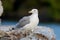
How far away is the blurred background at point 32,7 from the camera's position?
45.5 feet

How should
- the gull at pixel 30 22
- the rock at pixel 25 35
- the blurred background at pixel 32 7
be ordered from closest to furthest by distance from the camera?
the rock at pixel 25 35 → the gull at pixel 30 22 → the blurred background at pixel 32 7

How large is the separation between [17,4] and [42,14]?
130cm

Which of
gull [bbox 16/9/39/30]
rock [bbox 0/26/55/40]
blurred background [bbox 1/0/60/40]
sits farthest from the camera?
blurred background [bbox 1/0/60/40]

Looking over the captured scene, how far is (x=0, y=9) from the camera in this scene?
6023mm

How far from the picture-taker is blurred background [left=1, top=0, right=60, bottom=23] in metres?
13.9

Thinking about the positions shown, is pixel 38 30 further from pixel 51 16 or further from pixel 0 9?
pixel 51 16

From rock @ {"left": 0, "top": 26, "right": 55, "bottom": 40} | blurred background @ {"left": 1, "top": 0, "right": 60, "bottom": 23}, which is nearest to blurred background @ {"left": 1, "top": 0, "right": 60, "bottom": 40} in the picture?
blurred background @ {"left": 1, "top": 0, "right": 60, "bottom": 23}

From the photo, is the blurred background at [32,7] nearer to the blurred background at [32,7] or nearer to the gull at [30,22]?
the blurred background at [32,7]

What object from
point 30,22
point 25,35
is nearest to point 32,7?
point 30,22

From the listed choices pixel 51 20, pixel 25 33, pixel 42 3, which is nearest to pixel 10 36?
pixel 25 33

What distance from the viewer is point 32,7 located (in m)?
14.5

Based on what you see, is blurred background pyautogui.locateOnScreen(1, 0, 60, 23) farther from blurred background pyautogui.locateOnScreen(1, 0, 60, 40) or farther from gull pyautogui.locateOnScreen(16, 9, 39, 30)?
gull pyautogui.locateOnScreen(16, 9, 39, 30)

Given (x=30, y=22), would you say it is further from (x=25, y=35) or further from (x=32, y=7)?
(x=32, y=7)

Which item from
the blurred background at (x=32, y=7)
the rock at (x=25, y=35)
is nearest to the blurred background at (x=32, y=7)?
the blurred background at (x=32, y=7)
